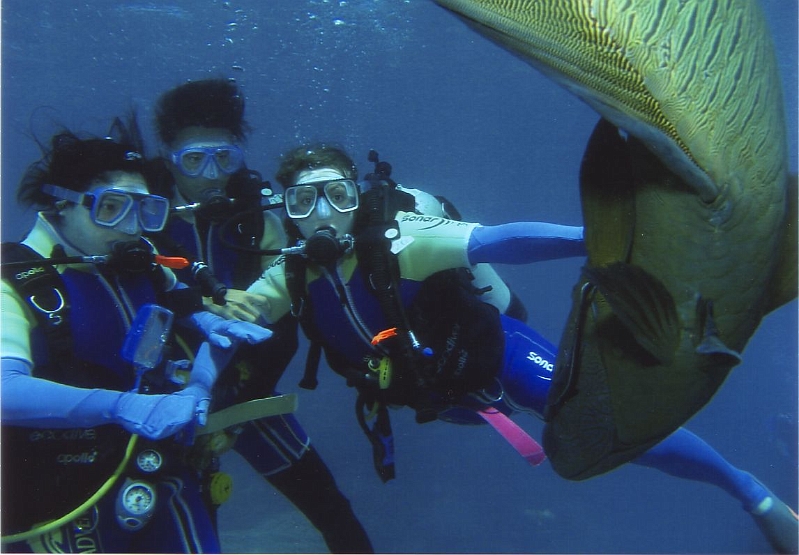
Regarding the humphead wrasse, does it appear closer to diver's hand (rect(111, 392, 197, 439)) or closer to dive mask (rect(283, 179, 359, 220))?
diver's hand (rect(111, 392, 197, 439))

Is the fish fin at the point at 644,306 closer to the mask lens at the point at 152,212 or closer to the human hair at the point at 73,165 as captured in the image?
the mask lens at the point at 152,212

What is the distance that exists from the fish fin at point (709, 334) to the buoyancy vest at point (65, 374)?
2867 mm

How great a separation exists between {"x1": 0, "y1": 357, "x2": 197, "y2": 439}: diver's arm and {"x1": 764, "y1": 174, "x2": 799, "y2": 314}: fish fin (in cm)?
240

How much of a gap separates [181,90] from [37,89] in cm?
2469

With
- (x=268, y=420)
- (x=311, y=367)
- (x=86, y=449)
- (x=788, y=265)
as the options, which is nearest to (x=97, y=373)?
(x=86, y=449)

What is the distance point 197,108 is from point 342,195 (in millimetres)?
2046

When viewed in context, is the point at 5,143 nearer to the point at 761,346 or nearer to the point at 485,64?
the point at 485,64

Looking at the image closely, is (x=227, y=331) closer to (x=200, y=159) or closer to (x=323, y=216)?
(x=323, y=216)

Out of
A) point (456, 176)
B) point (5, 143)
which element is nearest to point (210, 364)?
point (5, 143)

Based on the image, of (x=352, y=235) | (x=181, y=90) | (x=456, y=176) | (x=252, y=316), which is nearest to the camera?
(x=252, y=316)

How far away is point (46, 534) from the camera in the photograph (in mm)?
2756

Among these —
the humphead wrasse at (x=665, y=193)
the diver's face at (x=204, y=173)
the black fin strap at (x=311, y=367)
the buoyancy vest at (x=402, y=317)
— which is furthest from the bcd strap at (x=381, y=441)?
the humphead wrasse at (x=665, y=193)

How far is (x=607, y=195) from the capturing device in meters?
1.36

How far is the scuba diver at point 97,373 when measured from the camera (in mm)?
2555
